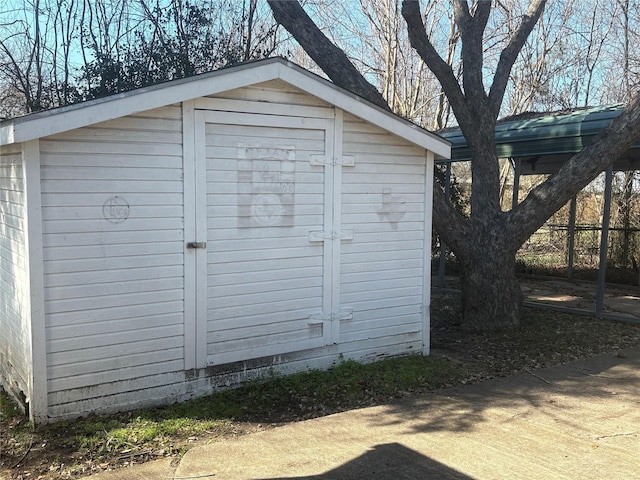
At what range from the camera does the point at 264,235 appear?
5.12m

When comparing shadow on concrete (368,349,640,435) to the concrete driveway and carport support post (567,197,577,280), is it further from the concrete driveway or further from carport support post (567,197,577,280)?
carport support post (567,197,577,280)

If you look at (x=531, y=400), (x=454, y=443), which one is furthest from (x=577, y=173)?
(x=454, y=443)

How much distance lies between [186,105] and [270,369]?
2421 mm

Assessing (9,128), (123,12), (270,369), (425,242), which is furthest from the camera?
(123,12)

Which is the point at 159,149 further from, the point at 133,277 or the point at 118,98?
the point at 133,277

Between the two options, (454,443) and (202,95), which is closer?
(454,443)

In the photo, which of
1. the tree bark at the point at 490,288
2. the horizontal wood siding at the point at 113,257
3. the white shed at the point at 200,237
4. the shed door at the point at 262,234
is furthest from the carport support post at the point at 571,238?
the horizontal wood siding at the point at 113,257

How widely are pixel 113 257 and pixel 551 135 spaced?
6990mm

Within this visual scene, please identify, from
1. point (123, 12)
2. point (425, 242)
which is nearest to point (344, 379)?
point (425, 242)

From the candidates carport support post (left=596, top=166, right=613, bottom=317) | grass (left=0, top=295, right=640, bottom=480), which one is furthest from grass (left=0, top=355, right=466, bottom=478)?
carport support post (left=596, top=166, right=613, bottom=317)

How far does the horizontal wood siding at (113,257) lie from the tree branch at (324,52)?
349 centimetres

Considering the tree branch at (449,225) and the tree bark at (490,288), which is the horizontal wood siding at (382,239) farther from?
the tree bark at (490,288)

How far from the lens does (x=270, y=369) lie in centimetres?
523

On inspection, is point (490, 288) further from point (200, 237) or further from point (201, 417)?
point (201, 417)
